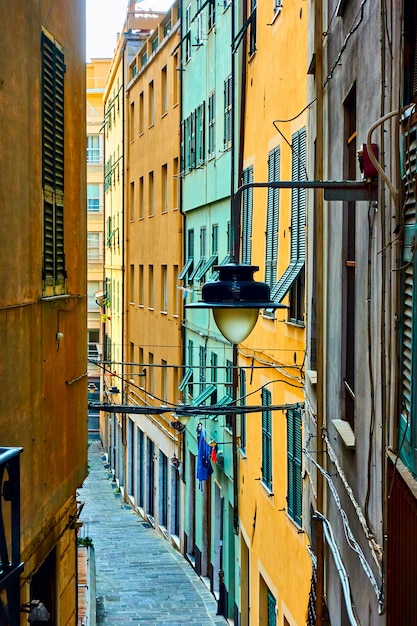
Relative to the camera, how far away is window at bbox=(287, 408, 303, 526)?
14328 mm

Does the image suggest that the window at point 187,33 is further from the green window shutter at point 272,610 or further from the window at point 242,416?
the green window shutter at point 272,610

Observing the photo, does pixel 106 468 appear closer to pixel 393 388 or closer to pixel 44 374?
pixel 44 374

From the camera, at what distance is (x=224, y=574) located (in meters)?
23.6

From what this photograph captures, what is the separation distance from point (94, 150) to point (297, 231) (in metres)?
51.7

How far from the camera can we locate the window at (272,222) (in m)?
16.3

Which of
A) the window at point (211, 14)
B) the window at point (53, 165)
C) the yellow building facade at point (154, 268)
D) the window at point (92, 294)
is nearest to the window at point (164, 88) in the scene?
the yellow building facade at point (154, 268)

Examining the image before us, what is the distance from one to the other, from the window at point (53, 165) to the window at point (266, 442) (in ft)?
17.6

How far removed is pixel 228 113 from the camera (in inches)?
918

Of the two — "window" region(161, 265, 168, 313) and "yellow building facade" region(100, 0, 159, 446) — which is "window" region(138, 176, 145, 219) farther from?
"window" region(161, 265, 168, 313)

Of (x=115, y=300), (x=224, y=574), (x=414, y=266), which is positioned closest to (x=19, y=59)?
(x=414, y=266)

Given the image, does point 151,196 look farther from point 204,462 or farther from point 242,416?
point 242,416

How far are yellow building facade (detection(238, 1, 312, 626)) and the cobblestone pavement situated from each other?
3.67m

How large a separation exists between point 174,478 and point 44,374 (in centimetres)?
2144

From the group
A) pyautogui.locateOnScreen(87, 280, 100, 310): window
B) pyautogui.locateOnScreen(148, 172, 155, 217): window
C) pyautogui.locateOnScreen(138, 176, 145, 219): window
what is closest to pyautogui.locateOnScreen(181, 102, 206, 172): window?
pyautogui.locateOnScreen(148, 172, 155, 217): window
